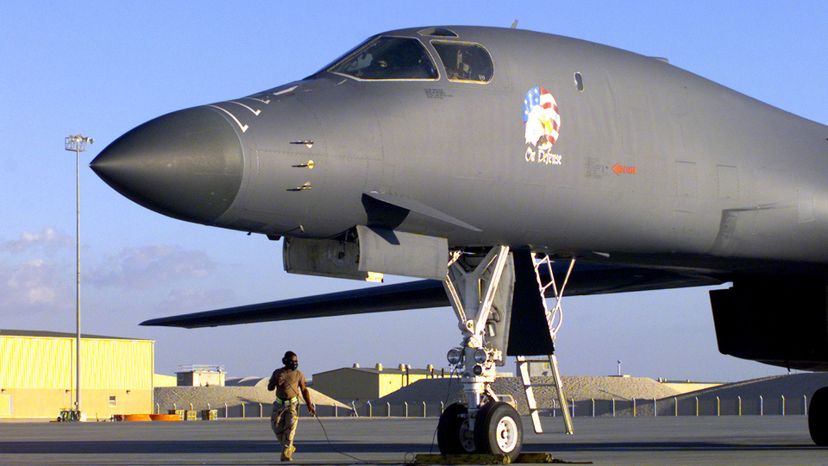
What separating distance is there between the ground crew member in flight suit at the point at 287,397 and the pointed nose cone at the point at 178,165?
508 centimetres

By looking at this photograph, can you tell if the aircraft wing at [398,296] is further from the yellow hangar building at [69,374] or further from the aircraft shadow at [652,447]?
the yellow hangar building at [69,374]

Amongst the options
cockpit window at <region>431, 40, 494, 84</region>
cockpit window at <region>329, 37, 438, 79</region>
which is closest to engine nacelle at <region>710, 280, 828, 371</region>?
cockpit window at <region>431, 40, 494, 84</region>

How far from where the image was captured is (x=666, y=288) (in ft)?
70.0

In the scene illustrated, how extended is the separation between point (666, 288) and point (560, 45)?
287 inches

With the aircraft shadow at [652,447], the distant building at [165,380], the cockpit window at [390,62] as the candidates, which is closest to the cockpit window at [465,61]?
the cockpit window at [390,62]

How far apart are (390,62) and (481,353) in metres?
3.37

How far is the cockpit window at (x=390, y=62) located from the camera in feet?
45.5

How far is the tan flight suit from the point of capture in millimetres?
16906

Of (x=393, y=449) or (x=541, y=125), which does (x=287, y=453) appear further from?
(x=541, y=125)

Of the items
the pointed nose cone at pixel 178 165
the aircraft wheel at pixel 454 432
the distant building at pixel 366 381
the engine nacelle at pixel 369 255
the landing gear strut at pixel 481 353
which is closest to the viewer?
the pointed nose cone at pixel 178 165

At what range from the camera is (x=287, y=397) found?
17.3 meters

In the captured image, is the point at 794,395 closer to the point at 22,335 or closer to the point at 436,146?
the point at 22,335

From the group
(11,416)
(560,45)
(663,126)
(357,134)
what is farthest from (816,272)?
(11,416)

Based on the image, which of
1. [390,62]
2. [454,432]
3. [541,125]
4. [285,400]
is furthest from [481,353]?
[285,400]
